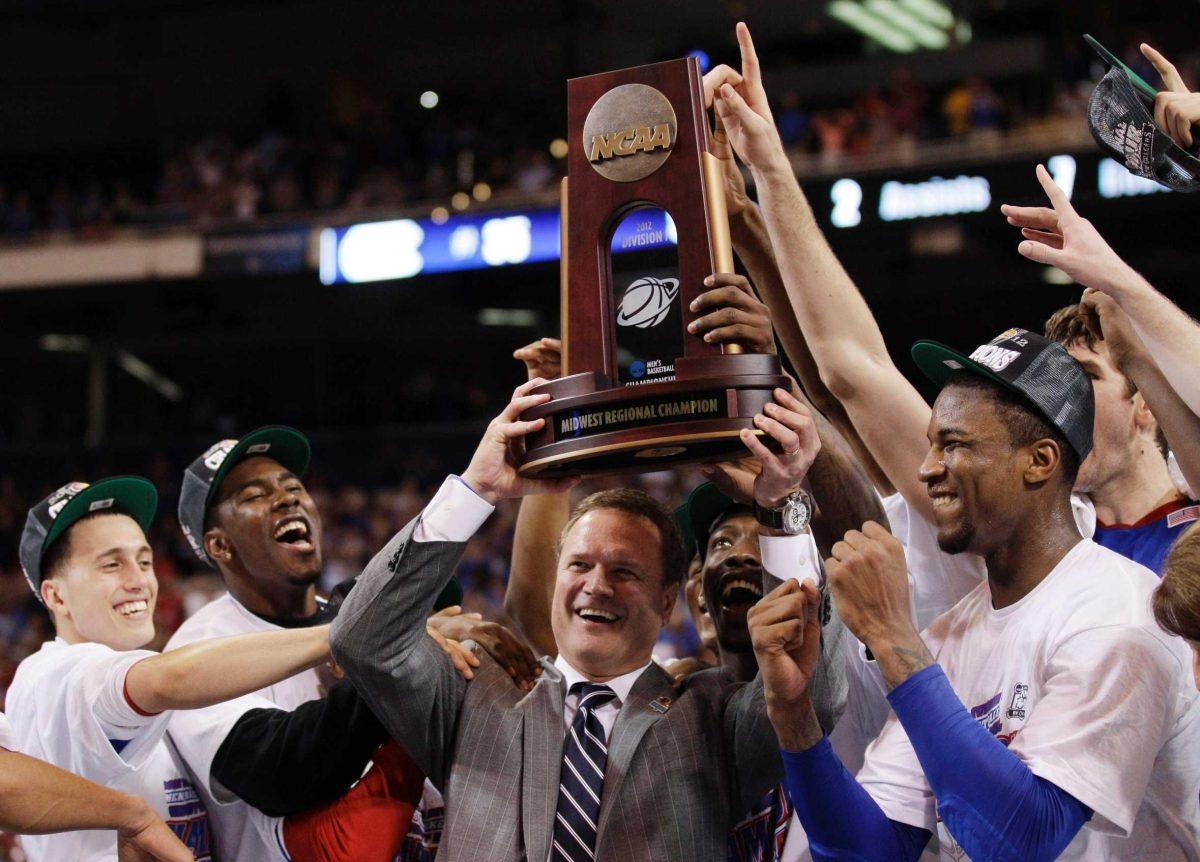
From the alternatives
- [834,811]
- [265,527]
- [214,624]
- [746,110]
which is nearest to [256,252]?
[265,527]

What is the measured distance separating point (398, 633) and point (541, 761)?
15.5 inches

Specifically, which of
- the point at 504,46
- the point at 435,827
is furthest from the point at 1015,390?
the point at 504,46

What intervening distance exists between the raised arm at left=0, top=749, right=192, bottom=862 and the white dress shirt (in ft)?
2.60

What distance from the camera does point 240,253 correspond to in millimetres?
14461

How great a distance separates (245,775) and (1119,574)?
73.0 inches

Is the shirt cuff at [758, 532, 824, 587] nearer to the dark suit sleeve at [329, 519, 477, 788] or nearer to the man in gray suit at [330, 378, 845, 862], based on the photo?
the man in gray suit at [330, 378, 845, 862]

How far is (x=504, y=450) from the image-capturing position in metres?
2.77

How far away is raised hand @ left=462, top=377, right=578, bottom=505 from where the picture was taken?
273 centimetres

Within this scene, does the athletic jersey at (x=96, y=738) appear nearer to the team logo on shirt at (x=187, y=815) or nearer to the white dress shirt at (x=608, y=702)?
the team logo on shirt at (x=187, y=815)

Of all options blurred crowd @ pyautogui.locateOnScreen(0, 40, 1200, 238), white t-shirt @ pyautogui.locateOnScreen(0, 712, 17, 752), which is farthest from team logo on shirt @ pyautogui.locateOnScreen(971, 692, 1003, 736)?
blurred crowd @ pyautogui.locateOnScreen(0, 40, 1200, 238)

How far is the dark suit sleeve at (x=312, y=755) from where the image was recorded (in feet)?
9.67

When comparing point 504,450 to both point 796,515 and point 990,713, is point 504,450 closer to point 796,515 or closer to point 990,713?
point 796,515

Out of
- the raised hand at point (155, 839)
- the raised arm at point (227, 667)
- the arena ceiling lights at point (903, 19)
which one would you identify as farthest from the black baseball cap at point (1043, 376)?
the arena ceiling lights at point (903, 19)

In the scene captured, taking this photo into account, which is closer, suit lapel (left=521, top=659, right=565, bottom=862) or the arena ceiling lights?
suit lapel (left=521, top=659, right=565, bottom=862)
